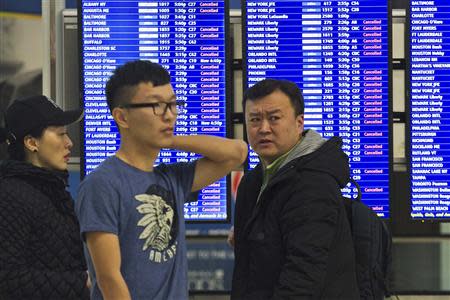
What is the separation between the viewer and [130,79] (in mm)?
2107

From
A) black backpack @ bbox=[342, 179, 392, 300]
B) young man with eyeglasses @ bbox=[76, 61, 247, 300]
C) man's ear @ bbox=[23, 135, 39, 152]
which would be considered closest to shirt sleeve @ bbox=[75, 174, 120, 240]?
young man with eyeglasses @ bbox=[76, 61, 247, 300]

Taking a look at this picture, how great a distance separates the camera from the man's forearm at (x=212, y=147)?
7.25 ft

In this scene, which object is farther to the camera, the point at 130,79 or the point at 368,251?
the point at 368,251

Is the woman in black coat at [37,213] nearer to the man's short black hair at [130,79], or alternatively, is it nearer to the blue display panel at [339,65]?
the man's short black hair at [130,79]

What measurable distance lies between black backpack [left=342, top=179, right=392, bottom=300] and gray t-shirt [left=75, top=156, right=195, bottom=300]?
0.67 metres

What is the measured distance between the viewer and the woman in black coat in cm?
244

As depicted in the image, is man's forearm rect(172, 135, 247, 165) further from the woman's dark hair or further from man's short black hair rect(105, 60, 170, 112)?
the woman's dark hair

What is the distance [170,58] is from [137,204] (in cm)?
174

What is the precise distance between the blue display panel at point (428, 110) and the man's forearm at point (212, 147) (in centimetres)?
152

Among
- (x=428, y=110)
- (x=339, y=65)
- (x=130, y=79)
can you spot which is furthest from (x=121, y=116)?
(x=428, y=110)

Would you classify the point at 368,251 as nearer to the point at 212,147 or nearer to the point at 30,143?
the point at 212,147

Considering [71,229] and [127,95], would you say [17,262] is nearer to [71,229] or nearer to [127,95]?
[71,229]

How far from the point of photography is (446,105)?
142 inches

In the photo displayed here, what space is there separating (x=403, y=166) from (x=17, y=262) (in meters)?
2.03
